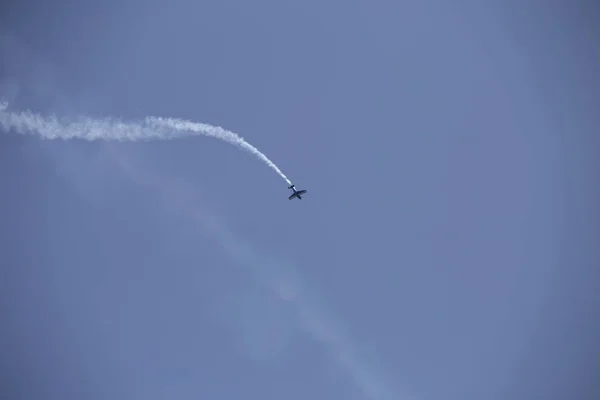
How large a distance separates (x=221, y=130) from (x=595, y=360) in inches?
3138

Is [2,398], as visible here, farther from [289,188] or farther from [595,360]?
[595,360]

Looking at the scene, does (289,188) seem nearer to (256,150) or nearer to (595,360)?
(256,150)

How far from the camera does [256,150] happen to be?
61.5m

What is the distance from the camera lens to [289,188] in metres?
63.2

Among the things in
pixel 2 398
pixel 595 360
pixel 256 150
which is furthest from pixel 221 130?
pixel 595 360

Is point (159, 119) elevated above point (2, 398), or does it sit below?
above

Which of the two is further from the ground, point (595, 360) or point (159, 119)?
point (595, 360)

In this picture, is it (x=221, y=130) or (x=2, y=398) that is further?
(x=2, y=398)

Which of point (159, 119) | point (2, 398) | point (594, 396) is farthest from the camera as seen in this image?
point (594, 396)

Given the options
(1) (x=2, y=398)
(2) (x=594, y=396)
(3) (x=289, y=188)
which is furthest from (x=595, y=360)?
(1) (x=2, y=398)

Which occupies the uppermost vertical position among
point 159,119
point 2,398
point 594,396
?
point 594,396

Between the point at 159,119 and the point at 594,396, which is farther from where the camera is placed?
the point at 594,396

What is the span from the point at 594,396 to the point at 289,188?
70.9m

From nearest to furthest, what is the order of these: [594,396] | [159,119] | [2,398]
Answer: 1. [159,119]
2. [2,398]
3. [594,396]
